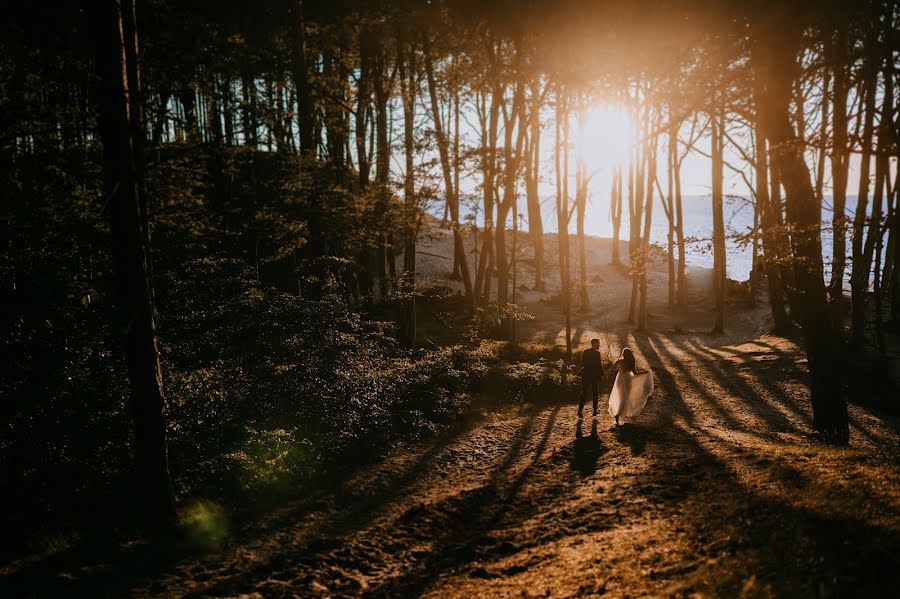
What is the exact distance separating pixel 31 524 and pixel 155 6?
1154cm

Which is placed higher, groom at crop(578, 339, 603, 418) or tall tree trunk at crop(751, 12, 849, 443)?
tall tree trunk at crop(751, 12, 849, 443)

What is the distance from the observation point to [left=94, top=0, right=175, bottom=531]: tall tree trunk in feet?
18.4

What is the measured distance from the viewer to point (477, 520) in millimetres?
6648

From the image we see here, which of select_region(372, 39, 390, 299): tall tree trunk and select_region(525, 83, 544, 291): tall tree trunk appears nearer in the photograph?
select_region(372, 39, 390, 299): tall tree trunk

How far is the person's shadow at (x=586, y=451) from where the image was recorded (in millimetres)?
8048

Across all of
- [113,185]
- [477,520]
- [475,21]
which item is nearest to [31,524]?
[113,185]

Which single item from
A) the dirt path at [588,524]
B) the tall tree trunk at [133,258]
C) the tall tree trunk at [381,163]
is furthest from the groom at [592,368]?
the tall tree trunk at [381,163]

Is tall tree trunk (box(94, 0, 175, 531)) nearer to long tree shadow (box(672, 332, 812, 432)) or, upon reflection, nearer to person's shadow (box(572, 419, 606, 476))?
person's shadow (box(572, 419, 606, 476))

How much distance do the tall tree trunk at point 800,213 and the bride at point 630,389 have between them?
2.89 metres

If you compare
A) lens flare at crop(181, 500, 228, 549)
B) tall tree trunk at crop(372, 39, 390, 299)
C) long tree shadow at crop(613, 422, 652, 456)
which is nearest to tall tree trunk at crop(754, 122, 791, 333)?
long tree shadow at crop(613, 422, 652, 456)

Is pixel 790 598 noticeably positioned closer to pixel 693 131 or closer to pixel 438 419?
pixel 438 419

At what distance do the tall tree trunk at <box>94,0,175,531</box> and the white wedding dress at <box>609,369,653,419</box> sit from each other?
8.30m

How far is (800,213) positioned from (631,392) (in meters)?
4.50

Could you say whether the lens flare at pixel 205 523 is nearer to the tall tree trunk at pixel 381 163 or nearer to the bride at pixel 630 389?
the bride at pixel 630 389
